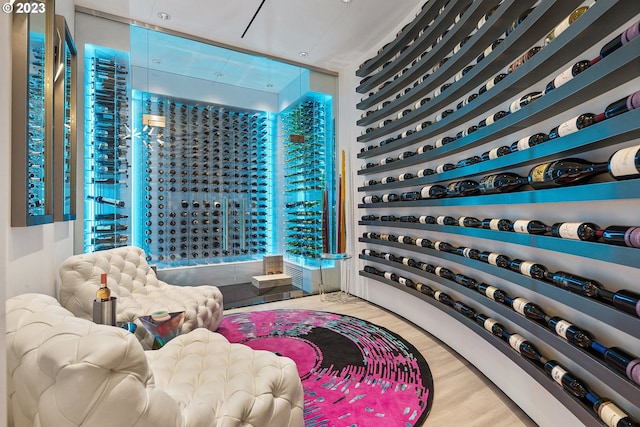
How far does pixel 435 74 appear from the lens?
263cm

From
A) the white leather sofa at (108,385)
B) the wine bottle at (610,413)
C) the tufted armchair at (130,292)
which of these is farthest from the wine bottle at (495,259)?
the tufted armchair at (130,292)

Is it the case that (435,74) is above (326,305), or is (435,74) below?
above

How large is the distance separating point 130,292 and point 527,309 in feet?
9.53

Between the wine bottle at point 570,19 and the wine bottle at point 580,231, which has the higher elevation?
the wine bottle at point 570,19

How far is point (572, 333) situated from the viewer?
4.77ft

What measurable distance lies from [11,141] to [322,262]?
3624 millimetres

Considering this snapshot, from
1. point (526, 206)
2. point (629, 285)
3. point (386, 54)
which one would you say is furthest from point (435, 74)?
point (629, 285)

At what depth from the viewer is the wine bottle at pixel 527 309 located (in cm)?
171

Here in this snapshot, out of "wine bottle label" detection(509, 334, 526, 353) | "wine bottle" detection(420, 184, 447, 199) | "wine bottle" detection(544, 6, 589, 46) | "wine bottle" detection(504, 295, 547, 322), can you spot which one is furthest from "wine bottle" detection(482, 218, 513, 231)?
"wine bottle" detection(544, 6, 589, 46)

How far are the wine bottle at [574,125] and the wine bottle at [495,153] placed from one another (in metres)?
0.40

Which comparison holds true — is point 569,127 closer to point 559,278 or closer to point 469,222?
point 559,278

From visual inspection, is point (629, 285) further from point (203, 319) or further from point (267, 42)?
point (267, 42)

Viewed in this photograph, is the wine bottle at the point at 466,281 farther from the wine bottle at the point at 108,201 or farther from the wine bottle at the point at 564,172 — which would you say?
the wine bottle at the point at 108,201

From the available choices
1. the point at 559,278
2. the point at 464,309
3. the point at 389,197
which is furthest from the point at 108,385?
the point at 389,197
